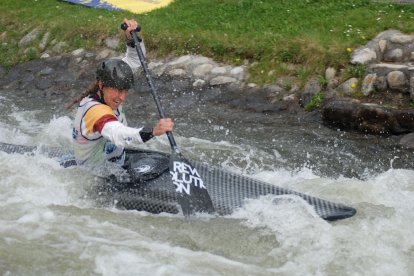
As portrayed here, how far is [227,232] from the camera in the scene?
17.1 ft

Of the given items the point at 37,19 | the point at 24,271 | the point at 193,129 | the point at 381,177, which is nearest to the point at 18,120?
the point at 193,129

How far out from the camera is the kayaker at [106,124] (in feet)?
15.7

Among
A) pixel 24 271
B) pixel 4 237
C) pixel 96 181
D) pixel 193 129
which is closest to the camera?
pixel 24 271

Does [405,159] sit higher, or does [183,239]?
[183,239]

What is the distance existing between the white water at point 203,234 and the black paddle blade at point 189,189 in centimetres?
12

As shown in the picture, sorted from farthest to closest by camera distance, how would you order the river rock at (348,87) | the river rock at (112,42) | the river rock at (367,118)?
the river rock at (112,42)
the river rock at (348,87)
the river rock at (367,118)

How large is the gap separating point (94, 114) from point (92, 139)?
0.40 meters

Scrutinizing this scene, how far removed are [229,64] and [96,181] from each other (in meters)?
4.53

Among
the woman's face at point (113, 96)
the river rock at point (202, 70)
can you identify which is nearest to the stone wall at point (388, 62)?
the river rock at point (202, 70)

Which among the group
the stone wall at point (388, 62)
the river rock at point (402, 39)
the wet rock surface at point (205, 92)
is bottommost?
the wet rock surface at point (205, 92)

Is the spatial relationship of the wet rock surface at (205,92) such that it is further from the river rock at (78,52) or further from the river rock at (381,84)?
the river rock at (381,84)

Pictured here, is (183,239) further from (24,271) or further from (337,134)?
(337,134)

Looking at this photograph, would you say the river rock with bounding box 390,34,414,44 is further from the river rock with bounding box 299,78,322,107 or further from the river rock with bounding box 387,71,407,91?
the river rock with bounding box 299,78,322,107

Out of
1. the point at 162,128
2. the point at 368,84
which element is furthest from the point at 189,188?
the point at 368,84
